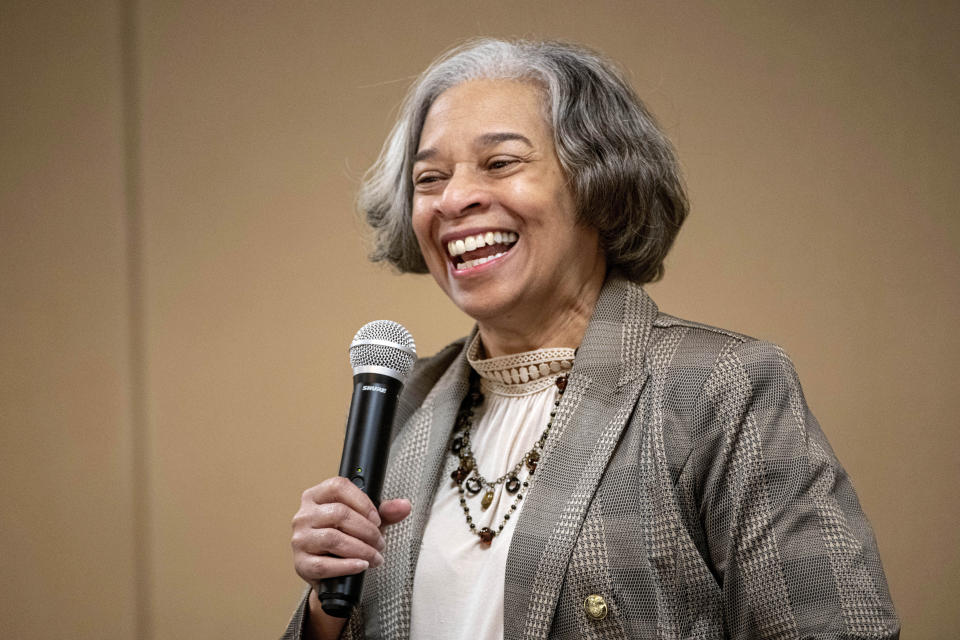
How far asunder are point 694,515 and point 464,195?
0.65 m

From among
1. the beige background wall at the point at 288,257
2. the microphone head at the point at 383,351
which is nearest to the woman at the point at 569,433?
the microphone head at the point at 383,351

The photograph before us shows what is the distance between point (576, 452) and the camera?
4.94 feet

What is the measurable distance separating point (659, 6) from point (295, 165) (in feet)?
3.84

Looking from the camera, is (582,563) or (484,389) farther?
(484,389)

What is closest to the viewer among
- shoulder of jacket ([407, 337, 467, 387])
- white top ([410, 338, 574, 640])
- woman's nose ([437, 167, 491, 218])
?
white top ([410, 338, 574, 640])

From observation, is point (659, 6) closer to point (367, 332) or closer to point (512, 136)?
point (512, 136)

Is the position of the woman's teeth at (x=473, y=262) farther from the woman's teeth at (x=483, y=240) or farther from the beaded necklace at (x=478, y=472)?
the beaded necklace at (x=478, y=472)

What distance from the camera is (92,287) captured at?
2777mm

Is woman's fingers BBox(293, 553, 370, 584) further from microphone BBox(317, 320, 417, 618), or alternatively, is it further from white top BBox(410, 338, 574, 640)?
white top BBox(410, 338, 574, 640)

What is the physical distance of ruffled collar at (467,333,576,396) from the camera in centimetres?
167

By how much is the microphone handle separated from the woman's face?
37 cm

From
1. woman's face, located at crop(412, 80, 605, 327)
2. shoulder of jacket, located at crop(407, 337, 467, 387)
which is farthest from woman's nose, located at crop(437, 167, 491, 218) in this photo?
shoulder of jacket, located at crop(407, 337, 467, 387)

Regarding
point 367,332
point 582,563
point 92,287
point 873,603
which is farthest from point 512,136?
point 92,287

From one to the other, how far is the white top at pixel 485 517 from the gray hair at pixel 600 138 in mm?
261
